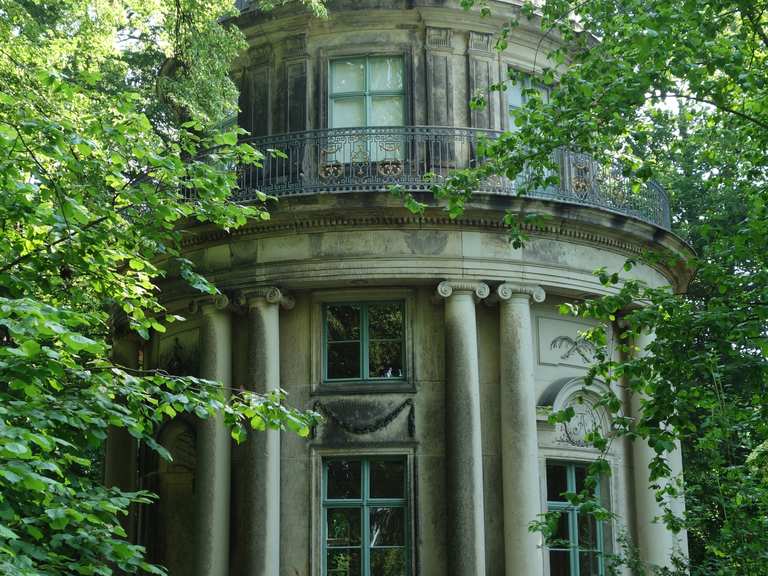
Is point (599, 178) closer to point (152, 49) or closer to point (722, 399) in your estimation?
point (722, 399)

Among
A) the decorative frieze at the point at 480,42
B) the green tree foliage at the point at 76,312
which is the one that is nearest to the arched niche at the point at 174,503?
the green tree foliage at the point at 76,312

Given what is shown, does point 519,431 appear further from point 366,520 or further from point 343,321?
point 343,321

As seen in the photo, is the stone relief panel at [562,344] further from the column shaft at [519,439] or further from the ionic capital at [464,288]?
the ionic capital at [464,288]

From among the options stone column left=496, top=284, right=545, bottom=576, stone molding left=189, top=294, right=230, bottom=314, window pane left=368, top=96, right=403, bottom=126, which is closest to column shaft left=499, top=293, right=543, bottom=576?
stone column left=496, top=284, right=545, bottom=576

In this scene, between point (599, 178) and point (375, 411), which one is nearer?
point (375, 411)

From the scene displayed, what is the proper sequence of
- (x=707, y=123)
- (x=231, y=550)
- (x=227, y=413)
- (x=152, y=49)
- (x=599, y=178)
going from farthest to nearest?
1. (x=152, y=49)
2. (x=599, y=178)
3. (x=231, y=550)
4. (x=707, y=123)
5. (x=227, y=413)

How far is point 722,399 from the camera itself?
1276 centimetres

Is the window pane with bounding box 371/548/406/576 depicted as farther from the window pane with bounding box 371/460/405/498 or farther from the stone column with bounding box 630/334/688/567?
the stone column with bounding box 630/334/688/567

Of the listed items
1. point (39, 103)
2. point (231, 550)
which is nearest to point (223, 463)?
point (231, 550)

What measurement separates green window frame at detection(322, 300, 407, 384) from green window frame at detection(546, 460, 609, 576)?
2.91 metres

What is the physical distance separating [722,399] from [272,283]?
7.96m

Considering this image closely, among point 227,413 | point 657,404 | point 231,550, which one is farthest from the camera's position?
point 231,550

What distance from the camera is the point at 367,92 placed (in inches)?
795

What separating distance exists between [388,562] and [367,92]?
781 cm
